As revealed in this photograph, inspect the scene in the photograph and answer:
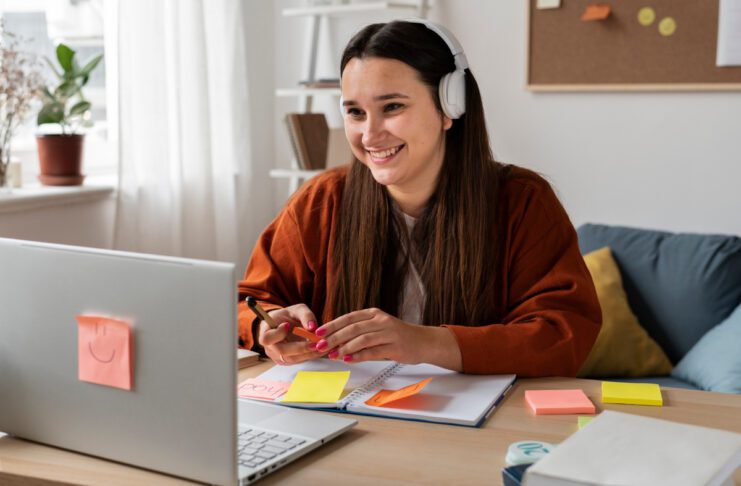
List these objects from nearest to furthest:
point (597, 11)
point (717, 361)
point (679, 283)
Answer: point (717, 361), point (679, 283), point (597, 11)

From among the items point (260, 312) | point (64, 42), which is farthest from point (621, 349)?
point (64, 42)

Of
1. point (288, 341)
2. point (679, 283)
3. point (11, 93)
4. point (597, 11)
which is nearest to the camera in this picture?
point (288, 341)

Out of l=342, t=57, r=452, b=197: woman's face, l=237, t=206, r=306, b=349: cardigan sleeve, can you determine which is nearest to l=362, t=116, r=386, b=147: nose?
l=342, t=57, r=452, b=197: woman's face

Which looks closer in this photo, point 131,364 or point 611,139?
point 131,364

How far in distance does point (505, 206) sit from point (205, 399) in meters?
0.88

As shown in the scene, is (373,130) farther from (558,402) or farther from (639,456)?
(639,456)

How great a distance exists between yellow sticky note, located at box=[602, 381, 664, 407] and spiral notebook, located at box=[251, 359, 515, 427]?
0.15 m

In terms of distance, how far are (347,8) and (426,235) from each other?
1.64 meters

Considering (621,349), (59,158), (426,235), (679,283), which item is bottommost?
(621,349)

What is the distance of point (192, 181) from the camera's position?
3051 mm

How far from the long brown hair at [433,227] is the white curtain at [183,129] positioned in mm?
1257

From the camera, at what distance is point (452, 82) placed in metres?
1.67

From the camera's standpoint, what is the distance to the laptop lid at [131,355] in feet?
3.26

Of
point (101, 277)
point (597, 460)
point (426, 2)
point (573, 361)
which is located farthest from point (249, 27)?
point (597, 460)
